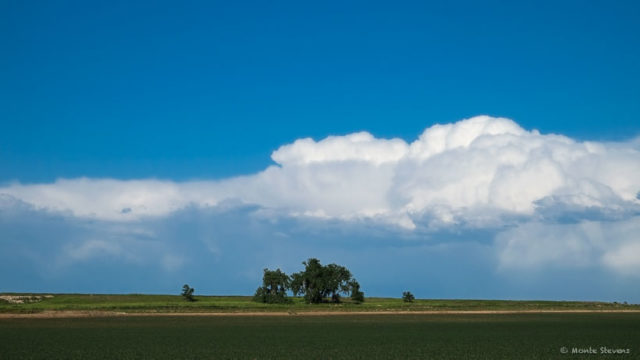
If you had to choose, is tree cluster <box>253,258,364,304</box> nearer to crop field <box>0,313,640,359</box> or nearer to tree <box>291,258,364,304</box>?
tree <box>291,258,364,304</box>

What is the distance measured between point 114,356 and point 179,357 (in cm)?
532

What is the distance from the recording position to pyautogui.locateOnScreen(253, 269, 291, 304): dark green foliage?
16050 cm

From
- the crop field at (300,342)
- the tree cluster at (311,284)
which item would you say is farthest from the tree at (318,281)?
the crop field at (300,342)

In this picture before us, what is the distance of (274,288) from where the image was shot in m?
161

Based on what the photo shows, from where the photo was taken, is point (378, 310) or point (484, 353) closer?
point (484, 353)

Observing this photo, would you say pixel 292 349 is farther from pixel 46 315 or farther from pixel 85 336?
pixel 46 315

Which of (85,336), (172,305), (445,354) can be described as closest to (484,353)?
(445,354)

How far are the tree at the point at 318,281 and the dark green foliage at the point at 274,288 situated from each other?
119 inches

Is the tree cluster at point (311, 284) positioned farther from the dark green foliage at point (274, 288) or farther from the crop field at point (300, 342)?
the crop field at point (300, 342)

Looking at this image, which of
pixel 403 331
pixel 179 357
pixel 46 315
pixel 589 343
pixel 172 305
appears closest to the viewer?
pixel 179 357

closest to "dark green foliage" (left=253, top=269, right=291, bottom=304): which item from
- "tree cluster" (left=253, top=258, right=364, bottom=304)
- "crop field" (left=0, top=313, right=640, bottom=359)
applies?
"tree cluster" (left=253, top=258, right=364, bottom=304)

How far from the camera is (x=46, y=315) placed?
113m

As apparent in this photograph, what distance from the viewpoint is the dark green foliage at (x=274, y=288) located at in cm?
16050

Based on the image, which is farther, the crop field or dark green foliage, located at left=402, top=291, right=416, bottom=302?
dark green foliage, located at left=402, top=291, right=416, bottom=302
